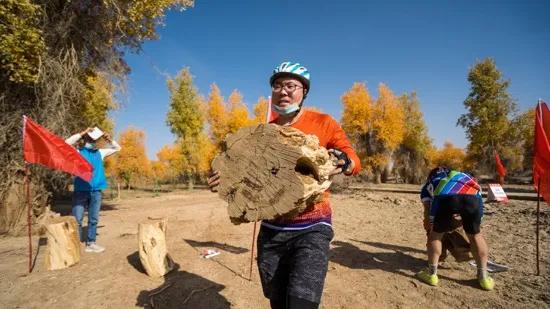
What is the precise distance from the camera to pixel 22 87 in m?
7.86

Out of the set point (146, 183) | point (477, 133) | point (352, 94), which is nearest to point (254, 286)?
point (477, 133)

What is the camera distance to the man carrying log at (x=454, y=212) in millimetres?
4113

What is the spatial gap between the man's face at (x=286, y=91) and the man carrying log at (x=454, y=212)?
3113mm

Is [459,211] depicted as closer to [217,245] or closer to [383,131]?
[217,245]

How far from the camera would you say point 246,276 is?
4.91 metres

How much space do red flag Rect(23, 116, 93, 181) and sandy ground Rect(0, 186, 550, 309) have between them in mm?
1794

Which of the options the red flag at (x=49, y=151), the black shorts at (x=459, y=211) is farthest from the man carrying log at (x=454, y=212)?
the red flag at (x=49, y=151)

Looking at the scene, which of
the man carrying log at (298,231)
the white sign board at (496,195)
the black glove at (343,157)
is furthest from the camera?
the white sign board at (496,195)

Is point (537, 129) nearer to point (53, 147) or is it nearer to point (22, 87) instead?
point (53, 147)

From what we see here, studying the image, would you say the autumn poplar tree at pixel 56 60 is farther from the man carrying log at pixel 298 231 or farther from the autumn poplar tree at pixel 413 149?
the autumn poplar tree at pixel 413 149

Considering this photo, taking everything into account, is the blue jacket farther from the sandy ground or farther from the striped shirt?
the striped shirt

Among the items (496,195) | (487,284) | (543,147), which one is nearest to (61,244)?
(487,284)

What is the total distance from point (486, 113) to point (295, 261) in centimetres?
3071

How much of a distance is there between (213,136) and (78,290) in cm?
2998
